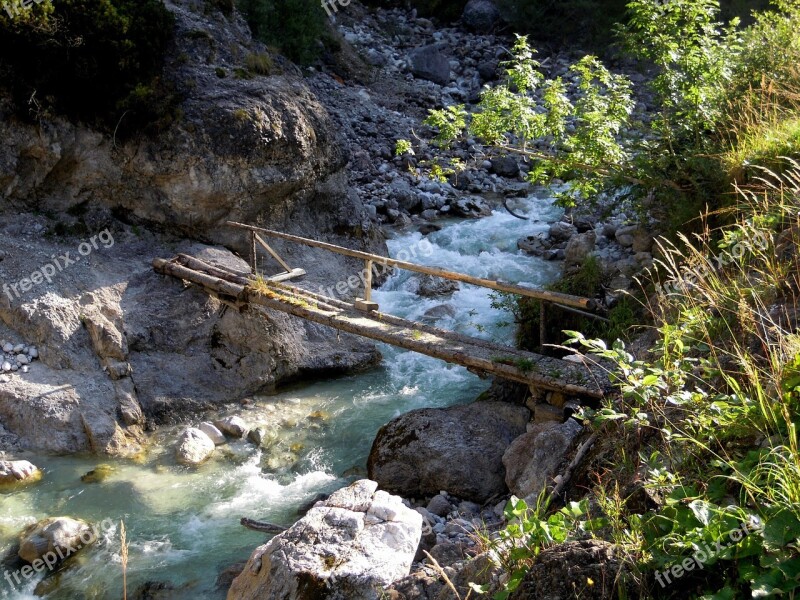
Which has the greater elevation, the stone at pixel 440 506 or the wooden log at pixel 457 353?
the wooden log at pixel 457 353

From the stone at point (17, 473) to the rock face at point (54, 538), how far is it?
0.85 meters

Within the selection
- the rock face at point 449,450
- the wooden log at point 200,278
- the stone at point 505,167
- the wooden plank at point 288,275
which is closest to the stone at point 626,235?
the rock face at point 449,450

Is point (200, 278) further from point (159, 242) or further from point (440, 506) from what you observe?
point (440, 506)

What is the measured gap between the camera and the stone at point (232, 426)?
26.4ft

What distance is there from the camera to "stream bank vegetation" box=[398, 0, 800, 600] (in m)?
2.95

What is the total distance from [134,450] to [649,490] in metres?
5.92

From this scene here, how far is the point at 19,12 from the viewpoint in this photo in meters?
8.73

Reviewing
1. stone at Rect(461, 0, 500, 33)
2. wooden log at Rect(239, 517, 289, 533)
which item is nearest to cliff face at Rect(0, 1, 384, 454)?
wooden log at Rect(239, 517, 289, 533)

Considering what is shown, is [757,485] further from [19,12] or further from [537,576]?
[19,12]

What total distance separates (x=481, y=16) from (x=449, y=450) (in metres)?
24.1

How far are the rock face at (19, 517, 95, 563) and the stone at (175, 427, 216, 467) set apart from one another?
4.25 ft

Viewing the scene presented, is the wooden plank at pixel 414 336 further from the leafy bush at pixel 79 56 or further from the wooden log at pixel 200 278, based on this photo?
the leafy bush at pixel 79 56

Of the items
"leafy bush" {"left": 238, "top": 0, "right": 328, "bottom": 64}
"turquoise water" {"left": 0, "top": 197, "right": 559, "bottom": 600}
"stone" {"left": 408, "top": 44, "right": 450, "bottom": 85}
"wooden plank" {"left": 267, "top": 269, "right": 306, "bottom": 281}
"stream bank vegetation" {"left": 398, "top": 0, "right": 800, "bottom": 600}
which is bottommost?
"turquoise water" {"left": 0, "top": 197, "right": 559, "bottom": 600}

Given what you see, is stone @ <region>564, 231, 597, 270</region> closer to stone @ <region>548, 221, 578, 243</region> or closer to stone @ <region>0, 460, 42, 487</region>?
stone @ <region>548, 221, 578, 243</region>
